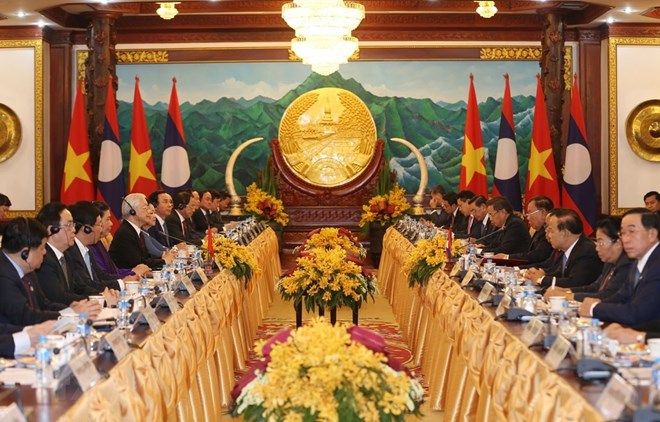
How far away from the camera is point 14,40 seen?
1220cm

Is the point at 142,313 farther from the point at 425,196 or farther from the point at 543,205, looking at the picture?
the point at 425,196

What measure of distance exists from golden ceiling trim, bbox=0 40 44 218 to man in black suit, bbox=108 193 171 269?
538 centimetres

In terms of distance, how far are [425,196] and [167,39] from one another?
4074 mm

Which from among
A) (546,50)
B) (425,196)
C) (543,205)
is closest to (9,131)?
(425,196)

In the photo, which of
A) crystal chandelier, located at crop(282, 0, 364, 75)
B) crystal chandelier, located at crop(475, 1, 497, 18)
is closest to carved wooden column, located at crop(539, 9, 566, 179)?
crystal chandelier, located at crop(475, 1, 497, 18)

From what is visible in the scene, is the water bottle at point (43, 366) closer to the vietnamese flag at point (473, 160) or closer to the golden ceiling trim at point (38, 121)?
the vietnamese flag at point (473, 160)

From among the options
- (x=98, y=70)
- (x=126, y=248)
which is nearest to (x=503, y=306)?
(x=126, y=248)

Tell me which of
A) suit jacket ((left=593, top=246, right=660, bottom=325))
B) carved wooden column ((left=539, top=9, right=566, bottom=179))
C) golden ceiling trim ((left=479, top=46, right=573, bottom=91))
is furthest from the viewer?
golden ceiling trim ((left=479, top=46, right=573, bottom=91))

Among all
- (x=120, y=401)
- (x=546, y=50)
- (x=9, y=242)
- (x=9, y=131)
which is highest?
(x=546, y=50)

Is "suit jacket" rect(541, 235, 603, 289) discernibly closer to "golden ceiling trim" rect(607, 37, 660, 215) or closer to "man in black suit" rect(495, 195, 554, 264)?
"man in black suit" rect(495, 195, 554, 264)

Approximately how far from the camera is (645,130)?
12.4 meters

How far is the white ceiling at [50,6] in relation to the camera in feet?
34.0

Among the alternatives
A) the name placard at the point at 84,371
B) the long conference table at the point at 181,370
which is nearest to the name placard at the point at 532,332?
the long conference table at the point at 181,370

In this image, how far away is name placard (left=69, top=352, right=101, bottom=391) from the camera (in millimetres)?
2908
